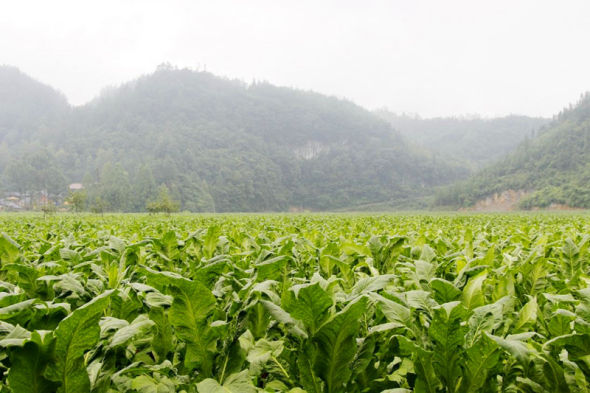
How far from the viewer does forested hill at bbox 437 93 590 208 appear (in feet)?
270

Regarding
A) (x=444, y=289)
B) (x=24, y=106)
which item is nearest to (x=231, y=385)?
(x=444, y=289)

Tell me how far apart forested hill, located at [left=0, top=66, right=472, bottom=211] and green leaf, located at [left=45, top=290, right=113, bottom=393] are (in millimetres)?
88276

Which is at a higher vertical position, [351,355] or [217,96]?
[217,96]

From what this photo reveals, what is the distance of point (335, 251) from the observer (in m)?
2.30

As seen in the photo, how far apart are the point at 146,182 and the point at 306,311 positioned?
9597 cm

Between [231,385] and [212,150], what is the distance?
5471 inches

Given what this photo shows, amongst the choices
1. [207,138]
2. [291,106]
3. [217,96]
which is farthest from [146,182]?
[291,106]

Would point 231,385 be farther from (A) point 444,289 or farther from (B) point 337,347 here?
(A) point 444,289

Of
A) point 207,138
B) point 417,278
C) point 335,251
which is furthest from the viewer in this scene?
point 207,138

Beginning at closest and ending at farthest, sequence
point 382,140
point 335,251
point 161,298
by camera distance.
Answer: point 161,298 → point 335,251 → point 382,140

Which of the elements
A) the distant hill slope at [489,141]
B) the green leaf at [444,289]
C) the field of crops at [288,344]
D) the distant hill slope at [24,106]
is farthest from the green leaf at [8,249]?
the distant hill slope at [489,141]

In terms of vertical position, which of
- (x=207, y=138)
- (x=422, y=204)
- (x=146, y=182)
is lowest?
(x=422, y=204)

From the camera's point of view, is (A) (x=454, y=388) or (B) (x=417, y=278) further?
(B) (x=417, y=278)

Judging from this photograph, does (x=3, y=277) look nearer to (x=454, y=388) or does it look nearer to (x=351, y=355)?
(x=351, y=355)
